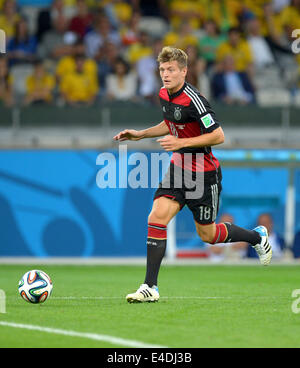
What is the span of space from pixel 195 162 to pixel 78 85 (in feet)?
29.5

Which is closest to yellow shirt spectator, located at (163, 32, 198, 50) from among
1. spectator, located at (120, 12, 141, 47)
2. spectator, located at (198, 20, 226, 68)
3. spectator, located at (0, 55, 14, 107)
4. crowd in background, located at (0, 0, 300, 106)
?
crowd in background, located at (0, 0, 300, 106)

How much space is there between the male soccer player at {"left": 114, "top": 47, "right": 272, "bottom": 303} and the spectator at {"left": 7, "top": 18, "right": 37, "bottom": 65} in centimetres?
932

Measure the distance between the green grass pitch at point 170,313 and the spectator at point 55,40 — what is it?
7408 mm

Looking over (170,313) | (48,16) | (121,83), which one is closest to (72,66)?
(121,83)

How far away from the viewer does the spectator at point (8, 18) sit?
17875mm

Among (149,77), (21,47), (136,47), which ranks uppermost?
(136,47)

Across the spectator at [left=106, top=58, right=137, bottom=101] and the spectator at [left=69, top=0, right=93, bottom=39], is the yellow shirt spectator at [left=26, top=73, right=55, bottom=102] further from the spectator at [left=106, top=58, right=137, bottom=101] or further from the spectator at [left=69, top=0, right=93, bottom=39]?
the spectator at [left=69, top=0, right=93, bottom=39]

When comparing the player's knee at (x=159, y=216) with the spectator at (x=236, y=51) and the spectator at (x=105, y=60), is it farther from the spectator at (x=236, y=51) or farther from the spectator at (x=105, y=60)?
the spectator at (x=236, y=51)

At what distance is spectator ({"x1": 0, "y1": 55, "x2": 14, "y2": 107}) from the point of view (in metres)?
16.5

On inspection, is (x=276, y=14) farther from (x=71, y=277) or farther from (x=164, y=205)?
(x=164, y=205)

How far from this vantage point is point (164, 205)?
810 cm

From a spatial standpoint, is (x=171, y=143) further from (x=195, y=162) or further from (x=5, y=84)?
(x=5, y=84)

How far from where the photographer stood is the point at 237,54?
720 inches

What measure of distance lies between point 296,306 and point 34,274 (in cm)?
250
